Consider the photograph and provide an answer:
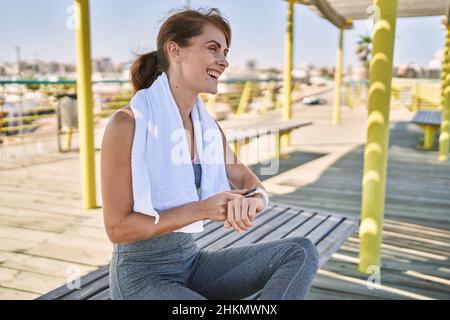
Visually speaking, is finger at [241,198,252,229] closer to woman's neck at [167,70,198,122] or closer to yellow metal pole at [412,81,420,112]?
woman's neck at [167,70,198,122]

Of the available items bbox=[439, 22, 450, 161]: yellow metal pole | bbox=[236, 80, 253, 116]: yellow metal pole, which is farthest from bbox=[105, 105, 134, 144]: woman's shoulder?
bbox=[236, 80, 253, 116]: yellow metal pole

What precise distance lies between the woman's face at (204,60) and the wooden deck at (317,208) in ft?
4.92

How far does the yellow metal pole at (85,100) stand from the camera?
3877 millimetres

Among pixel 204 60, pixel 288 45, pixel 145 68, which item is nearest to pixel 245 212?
pixel 204 60

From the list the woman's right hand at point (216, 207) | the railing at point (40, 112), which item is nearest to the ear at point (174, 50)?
the woman's right hand at point (216, 207)

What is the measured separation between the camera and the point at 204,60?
1.60 m

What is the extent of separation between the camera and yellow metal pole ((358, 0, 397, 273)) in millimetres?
2760

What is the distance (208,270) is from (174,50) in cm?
76

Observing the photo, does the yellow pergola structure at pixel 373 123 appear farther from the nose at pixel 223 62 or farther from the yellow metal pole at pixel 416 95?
the yellow metal pole at pixel 416 95

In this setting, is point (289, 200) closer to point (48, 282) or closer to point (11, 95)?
point (48, 282)

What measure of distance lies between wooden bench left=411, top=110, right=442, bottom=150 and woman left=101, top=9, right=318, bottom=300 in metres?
6.27

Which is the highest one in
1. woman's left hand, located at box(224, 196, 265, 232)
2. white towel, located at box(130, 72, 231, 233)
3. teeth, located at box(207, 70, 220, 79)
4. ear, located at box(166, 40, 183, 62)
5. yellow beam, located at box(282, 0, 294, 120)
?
yellow beam, located at box(282, 0, 294, 120)
